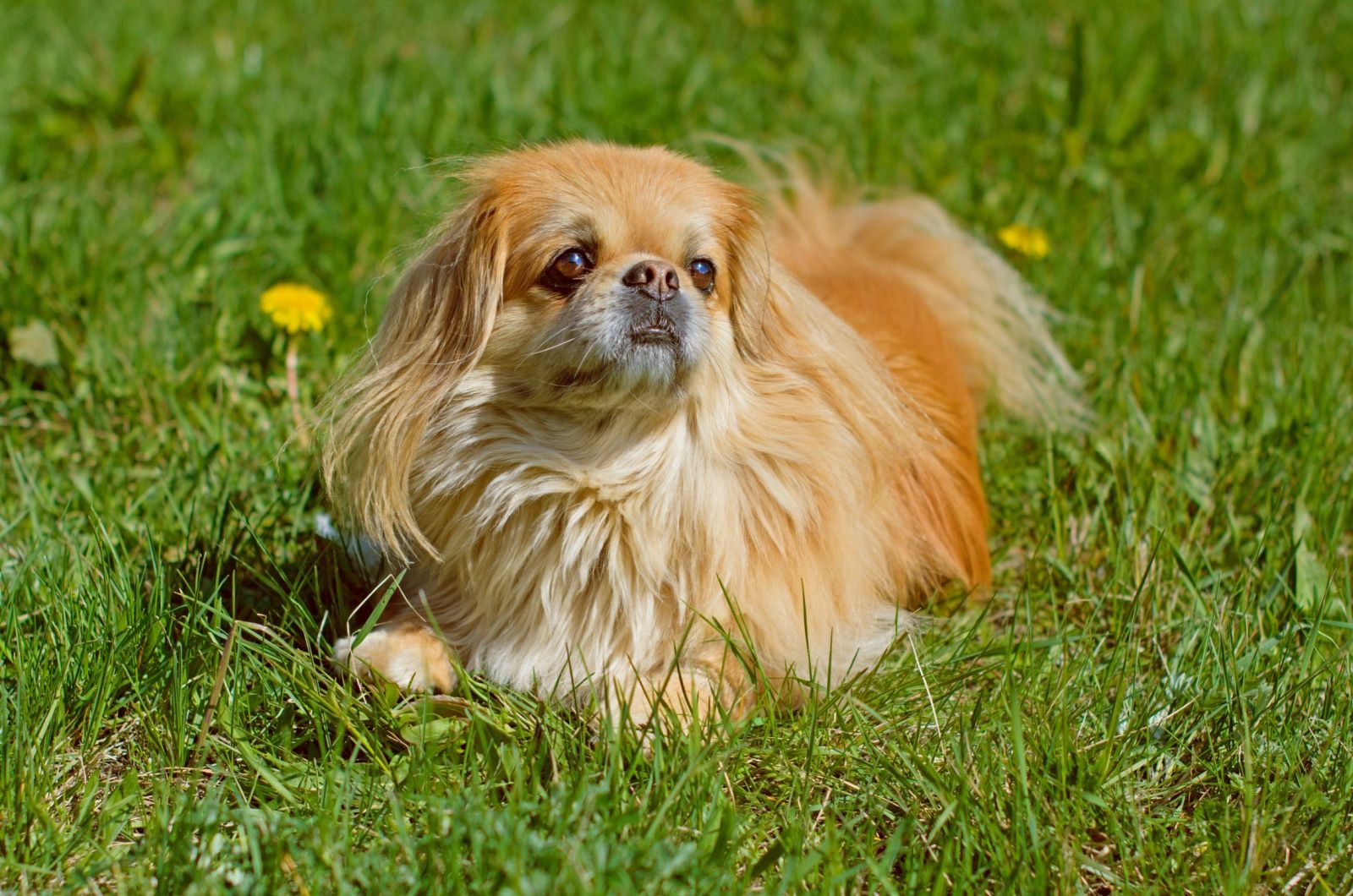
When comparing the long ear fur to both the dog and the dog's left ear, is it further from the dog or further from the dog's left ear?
the dog's left ear

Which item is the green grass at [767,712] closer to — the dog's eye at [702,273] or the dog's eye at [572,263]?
the dog's eye at [572,263]

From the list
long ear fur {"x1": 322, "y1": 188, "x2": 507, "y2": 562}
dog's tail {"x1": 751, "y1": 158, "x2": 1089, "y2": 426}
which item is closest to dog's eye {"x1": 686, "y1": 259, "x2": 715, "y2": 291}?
long ear fur {"x1": 322, "y1": 188, "x2": 507, "y2": 562}

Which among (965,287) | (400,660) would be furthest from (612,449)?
(965,287)

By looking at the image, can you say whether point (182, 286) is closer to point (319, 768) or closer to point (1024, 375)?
point (319, 768)

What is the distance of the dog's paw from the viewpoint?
91.4 inches

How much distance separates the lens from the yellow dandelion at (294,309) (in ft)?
10.8

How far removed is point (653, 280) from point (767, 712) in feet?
2.49

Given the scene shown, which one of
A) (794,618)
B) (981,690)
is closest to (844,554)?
(794,618)

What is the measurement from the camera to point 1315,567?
271 cm

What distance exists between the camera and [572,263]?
2.35 meters

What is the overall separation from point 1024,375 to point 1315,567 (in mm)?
901

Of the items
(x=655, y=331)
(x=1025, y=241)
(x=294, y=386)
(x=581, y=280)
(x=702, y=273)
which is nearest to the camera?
(x=655, y=331)

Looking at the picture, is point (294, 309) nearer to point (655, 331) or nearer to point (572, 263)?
point (572, 263)

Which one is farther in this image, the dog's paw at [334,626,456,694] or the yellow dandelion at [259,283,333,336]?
the yellow dandelion at [259,283,333,336]
